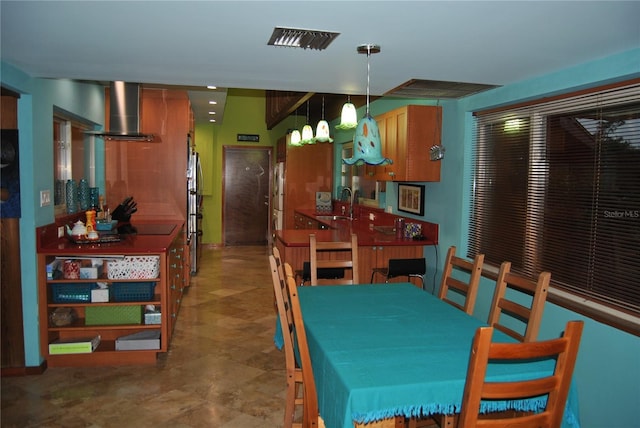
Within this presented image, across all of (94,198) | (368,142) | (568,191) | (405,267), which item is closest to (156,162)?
(94,198)

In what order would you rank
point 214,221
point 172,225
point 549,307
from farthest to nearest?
point 214,221, point 172,225, point 549,307

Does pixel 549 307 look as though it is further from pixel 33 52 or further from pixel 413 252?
pixel 33 52

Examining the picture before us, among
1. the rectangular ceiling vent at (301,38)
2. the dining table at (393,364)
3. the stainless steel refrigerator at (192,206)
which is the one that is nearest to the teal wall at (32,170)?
the rectangular ceiling vent at (301,38)

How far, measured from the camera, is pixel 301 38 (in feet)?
8.05

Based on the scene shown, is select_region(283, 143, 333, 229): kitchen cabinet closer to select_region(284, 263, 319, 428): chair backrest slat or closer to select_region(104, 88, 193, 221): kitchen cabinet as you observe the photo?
select_region(104, 88, 193, 221): kitchen cabinet

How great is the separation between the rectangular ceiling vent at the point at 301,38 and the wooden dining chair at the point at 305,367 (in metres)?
1.17

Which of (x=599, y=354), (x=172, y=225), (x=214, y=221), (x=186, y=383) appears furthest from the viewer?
(x=214, y=221)

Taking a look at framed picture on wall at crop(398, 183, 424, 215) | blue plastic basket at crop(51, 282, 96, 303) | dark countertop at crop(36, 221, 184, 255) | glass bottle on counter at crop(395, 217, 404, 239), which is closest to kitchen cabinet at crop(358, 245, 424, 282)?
glass bottle on counter at crop(395, 217, 404, 239)

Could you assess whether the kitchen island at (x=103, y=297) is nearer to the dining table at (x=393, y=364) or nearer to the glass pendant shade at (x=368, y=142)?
the dining table at (x=393, y=364)

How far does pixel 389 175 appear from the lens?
474cm

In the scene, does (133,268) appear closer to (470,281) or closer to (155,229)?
(155,229)

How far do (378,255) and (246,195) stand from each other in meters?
5.58

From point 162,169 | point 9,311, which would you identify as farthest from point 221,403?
point 162,169

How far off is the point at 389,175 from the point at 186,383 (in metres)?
2.62
